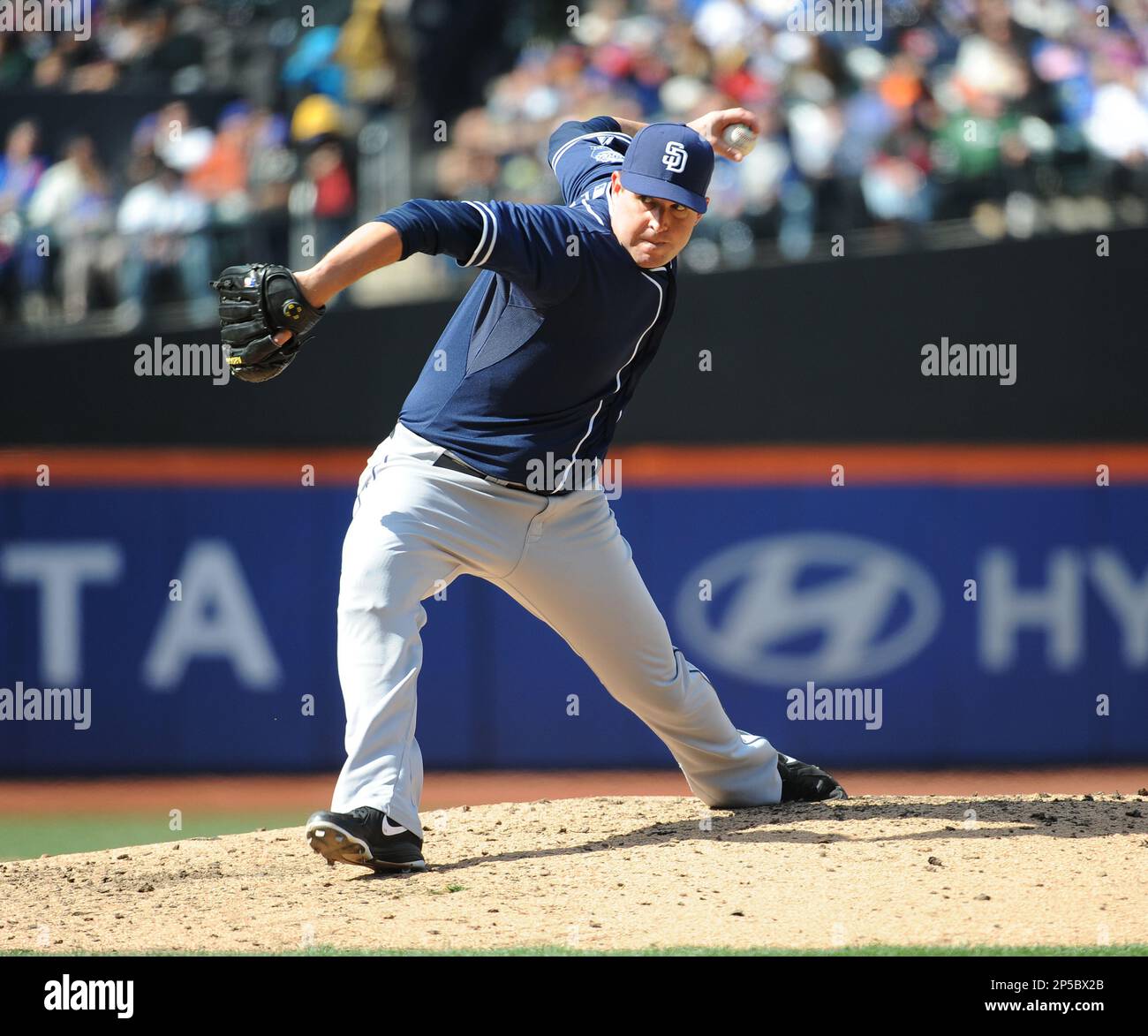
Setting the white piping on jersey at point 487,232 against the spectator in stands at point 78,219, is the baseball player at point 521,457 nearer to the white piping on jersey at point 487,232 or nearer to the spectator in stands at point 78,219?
the white piping on jersey at point 487,232

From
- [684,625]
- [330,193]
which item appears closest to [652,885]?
[684,625]

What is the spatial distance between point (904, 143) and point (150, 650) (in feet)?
15.6

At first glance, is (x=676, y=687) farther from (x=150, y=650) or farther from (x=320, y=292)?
(x=150, y=650)

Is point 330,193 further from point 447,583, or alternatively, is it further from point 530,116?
point 447,583

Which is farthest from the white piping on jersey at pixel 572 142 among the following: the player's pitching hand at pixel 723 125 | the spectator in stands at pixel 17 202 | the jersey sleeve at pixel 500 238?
the spectator in stands at pixel 17 202

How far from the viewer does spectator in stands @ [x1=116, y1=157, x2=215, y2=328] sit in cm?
770

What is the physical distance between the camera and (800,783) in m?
4.94

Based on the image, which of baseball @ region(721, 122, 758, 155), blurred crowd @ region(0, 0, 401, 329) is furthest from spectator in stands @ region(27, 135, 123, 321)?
baseball @ region(721, 122, 758, 155)

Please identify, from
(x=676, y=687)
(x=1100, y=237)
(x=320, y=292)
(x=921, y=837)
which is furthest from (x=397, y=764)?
(x=1100, y=237)

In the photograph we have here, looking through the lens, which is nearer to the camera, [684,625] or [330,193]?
[684,625]

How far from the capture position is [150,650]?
277 inches

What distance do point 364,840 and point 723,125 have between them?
2227 mm

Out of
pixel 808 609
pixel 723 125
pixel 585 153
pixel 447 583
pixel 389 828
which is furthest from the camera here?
pixel 808 609

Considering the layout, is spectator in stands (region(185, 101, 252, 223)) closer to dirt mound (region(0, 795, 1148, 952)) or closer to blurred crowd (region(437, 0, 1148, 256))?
blurred crowd (region(437, 0, 1148, 256))
